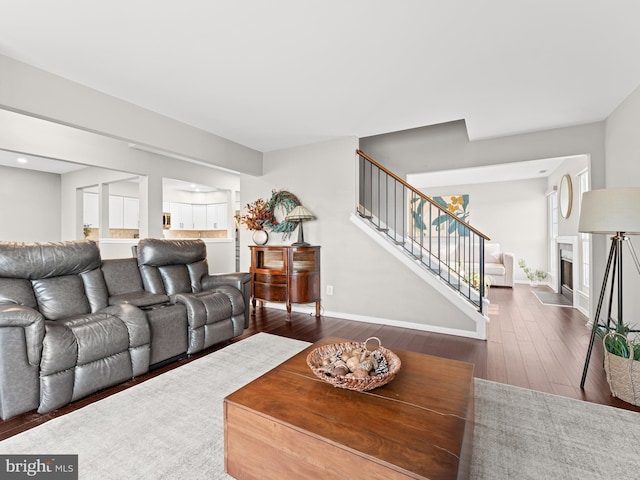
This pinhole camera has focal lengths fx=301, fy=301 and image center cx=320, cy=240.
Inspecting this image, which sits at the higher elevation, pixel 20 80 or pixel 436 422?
pixel 20 80

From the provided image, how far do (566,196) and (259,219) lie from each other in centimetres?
530

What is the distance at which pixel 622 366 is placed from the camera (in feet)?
6.58

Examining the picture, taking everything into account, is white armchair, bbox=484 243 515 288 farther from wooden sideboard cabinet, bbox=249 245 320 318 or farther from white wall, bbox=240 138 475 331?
wooden sideboard cabinet, bbox=249 245 320 318

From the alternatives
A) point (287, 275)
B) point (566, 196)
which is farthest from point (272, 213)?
point (566, 196)

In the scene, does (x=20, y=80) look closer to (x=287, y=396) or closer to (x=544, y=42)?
(x=287, y=396)

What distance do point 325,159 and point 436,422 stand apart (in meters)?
3.75

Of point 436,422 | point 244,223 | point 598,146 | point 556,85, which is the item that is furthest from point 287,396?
point 598,146

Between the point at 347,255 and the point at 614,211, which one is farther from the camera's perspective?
the point at 347,255

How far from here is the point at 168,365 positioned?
2598mm

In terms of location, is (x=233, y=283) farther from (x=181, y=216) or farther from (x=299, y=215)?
(x=181, y=216)

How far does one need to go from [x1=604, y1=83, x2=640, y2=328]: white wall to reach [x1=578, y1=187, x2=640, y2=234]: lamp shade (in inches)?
38.0

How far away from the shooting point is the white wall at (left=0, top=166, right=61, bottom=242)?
625 centimetres

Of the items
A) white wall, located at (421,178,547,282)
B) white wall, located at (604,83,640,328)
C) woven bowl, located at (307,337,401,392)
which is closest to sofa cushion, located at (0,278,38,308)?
woven bowl, located at (307,337,401,392)

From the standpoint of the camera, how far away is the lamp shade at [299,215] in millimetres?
4254
